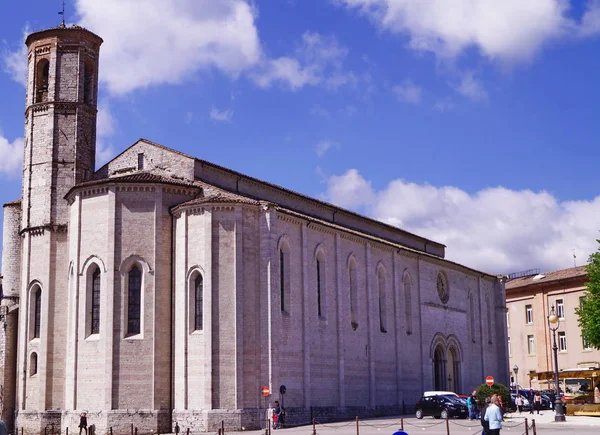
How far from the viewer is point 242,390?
108 ft

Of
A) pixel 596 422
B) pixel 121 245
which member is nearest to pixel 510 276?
pixel 596 422

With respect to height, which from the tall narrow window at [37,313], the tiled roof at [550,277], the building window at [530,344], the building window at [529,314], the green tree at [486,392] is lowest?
the green tree at [486,392]

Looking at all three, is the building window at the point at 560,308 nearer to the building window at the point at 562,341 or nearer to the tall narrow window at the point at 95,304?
the building window at the point at 562,341

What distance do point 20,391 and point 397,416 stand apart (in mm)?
20042

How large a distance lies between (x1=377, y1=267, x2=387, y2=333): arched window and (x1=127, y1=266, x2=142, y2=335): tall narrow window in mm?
16234

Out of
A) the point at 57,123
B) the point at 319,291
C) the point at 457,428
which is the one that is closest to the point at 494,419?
the point at 457,428

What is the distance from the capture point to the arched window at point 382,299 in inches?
1782

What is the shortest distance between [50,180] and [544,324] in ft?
146

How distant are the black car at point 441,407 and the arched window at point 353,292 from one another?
5.42 m

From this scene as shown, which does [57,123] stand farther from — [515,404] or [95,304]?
[515,404]

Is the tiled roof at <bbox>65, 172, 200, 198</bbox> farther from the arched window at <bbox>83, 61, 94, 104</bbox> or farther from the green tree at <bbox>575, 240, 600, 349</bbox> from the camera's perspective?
the green tree at <bbox>575, 240, 600, 349</bbox>

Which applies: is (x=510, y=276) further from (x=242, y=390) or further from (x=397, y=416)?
(x=242, y=390)

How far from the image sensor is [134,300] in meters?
34.1

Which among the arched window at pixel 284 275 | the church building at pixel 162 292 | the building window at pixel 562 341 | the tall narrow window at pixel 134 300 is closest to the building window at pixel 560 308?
the building window at pixel 562 341
